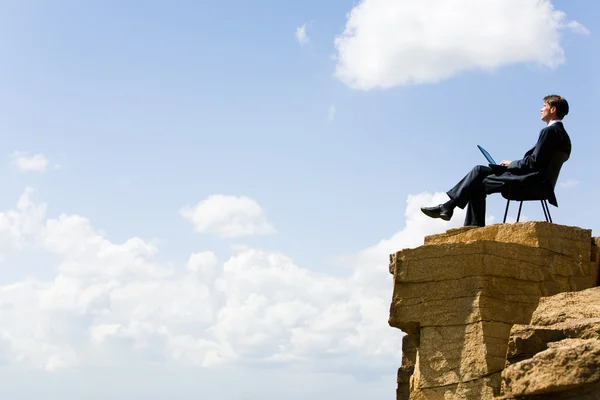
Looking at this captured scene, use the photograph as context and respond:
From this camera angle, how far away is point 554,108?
12.0 metres

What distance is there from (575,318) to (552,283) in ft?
5.74

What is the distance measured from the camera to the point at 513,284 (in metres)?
11.1

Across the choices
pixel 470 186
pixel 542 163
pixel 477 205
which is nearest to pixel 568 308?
pixel 542 163

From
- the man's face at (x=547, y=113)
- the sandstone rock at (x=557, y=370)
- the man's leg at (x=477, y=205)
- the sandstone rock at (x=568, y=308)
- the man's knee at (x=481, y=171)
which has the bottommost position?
the sandstone rock at (x=557, y=370)

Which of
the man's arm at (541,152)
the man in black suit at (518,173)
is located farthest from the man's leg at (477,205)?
the man's arm at (541,152)

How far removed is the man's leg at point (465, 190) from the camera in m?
12.4

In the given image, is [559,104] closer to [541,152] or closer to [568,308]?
[541,152]

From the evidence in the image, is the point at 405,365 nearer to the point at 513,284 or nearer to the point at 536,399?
the point at 513,284

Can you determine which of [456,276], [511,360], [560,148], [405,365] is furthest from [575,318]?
[405,365]

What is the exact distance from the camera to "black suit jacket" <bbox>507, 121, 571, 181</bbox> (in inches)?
462

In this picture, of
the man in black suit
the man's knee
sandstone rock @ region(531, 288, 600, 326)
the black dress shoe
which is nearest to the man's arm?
the man in black suit

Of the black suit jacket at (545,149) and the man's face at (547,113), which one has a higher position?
the man's face at (547,113)

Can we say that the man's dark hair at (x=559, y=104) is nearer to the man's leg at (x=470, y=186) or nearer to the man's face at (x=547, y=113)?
the man's face at (x=547, y=113)

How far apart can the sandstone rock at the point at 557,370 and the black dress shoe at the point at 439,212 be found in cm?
406
